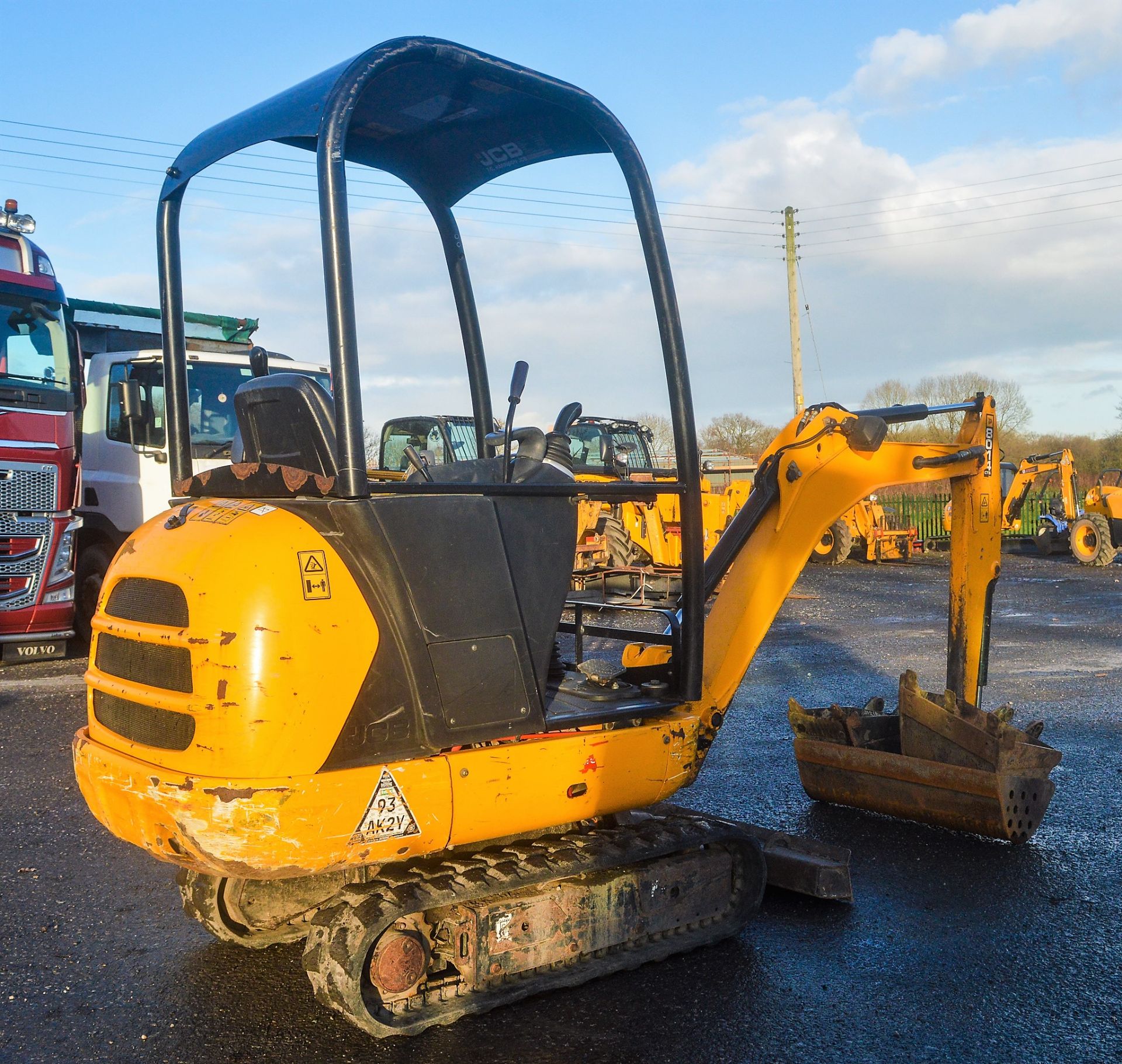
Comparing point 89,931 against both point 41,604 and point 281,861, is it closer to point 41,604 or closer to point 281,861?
point 281,861

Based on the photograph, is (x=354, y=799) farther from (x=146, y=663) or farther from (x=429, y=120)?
(x=429, y=120)

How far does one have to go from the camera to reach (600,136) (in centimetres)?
377

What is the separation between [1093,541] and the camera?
20.3 metres

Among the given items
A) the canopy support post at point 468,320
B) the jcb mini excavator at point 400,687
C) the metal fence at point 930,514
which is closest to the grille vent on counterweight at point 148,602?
the jcb mini excavator at point 400,687

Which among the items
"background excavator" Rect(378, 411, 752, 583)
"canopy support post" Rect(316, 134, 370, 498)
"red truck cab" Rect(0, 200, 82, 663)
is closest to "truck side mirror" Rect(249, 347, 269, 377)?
"canopy support post" Rect(316, 134, 370, 498)

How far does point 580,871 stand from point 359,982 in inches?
30.0

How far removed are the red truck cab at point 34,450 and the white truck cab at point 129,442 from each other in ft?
2.45

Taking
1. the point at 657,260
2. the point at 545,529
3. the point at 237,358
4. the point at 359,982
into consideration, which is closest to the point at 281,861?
the point at 359,982

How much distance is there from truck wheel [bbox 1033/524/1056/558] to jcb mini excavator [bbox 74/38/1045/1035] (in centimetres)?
2010

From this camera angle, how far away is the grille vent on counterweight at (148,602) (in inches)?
120

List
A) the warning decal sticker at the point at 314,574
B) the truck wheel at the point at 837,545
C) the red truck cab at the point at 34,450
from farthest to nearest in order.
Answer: the truck wheel at the point at 837,545, the red truck cab at the point at 34,450, the warning decal sticker at the point at 314,574

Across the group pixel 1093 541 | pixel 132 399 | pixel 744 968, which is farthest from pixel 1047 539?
pixel 744 968

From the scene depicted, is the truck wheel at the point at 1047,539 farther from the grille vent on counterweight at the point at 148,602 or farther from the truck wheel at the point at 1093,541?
the grille vent on counterweight at the point at 148,602

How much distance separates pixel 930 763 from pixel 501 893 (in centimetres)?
247
